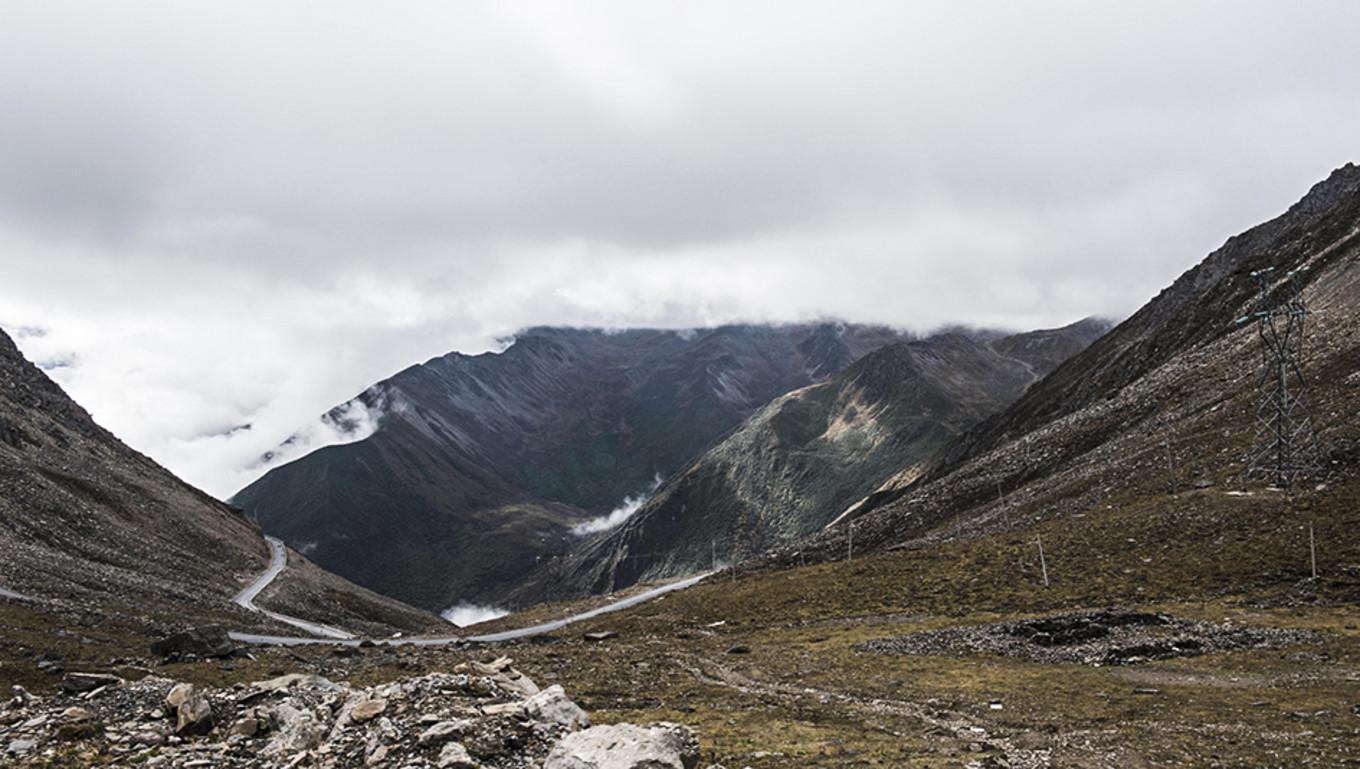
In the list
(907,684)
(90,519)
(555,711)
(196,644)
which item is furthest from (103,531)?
(907,684)

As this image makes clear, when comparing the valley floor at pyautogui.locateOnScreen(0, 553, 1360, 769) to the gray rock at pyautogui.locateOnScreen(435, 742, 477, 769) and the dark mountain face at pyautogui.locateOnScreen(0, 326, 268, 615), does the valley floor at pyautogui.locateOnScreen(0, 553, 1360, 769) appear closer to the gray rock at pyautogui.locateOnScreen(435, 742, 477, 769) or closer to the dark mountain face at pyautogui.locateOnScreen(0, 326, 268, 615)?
the gray rock at pyautogui.locateOnScreen(435, 742, 477, 769)

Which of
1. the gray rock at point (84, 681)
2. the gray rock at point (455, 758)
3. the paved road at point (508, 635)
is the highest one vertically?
the gray rock at point (84, 681)

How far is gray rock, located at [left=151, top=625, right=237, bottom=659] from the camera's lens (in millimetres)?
54281

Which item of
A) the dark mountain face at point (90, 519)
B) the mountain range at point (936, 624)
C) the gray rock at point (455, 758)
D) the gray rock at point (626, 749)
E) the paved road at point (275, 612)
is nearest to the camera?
the gray rock at point (626, 749)

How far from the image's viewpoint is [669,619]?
94625 millimetres

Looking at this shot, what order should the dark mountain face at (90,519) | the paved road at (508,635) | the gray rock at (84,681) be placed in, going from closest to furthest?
the gray rock at (84,681) → the paved road at (508,635) → the dark mountain face at (90,519)

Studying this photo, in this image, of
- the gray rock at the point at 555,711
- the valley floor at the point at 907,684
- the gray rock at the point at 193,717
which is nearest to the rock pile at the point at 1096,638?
the valley floor at the point at 907,684

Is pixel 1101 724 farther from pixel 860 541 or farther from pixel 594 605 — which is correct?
pixel 594 605

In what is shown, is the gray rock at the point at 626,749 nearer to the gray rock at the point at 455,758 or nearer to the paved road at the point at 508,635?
the gray rock at the point at 455,758

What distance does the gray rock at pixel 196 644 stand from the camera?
54281 mm

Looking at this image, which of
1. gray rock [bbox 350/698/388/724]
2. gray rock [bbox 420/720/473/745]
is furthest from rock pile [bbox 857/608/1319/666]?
gray rock [bbox 350/698/388/724]

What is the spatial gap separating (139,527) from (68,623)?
8766 centimetres

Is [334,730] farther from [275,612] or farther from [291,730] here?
[275,612]

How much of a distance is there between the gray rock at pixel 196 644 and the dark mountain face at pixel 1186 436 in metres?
88.5
